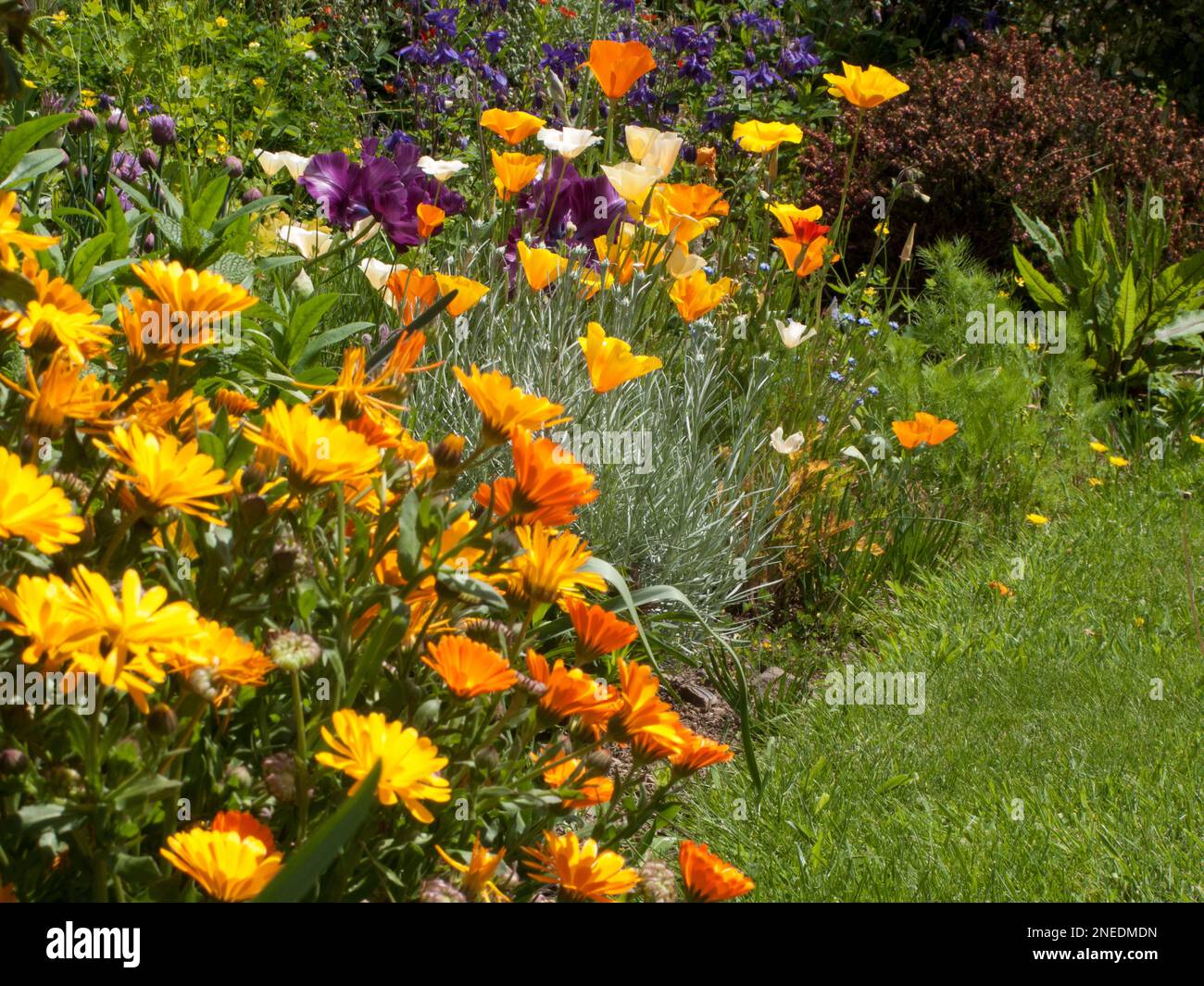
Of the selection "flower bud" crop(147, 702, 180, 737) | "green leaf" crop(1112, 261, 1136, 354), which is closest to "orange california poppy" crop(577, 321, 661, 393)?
"flower bud" crop(147, 702, 180, 737)

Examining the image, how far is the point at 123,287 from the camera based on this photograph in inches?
97.9

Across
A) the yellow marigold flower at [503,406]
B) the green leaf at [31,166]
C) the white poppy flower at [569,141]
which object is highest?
the white poppy flower at [569,141]

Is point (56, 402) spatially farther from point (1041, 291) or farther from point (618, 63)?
point (1041, 291)

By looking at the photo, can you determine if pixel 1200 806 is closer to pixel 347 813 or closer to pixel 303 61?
pixel 347 813

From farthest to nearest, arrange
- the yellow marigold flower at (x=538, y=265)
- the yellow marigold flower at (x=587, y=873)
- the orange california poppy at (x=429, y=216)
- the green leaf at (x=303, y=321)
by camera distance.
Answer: the orange california poppy at (x=429, y=216) → the yellow marigold flower at (x=538, y=265) → the green leaf at (x=303, y=321) → the yellow marigold flower at (x=587, y=873)

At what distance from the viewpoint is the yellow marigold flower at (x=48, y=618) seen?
1.06 meters

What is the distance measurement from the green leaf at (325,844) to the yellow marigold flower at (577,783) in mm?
462

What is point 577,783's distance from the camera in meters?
1.48

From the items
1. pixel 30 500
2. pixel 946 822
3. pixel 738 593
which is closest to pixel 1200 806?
pixel 946 822

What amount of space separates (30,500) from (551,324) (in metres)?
2.12

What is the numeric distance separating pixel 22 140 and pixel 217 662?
51.8 inches

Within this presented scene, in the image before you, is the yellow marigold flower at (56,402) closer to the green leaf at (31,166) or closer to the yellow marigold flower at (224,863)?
the yellow marigold flower at (224,863)

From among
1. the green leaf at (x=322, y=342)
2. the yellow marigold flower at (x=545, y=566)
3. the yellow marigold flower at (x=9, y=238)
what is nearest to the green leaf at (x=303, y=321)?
the green leaf at (x=322, y=342)

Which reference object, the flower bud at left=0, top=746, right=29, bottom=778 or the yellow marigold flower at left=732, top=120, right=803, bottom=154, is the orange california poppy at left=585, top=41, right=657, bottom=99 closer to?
the yellow marigold flower at left=732, top=120, right=803, bottom=154
